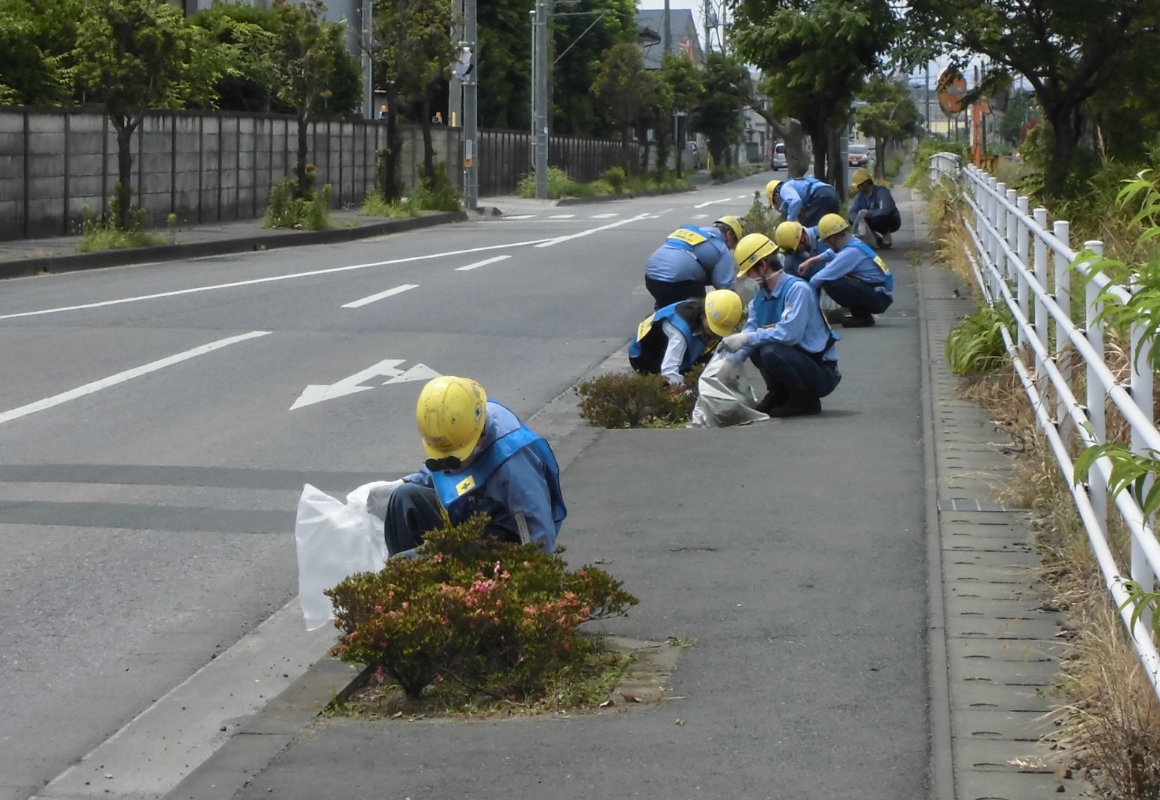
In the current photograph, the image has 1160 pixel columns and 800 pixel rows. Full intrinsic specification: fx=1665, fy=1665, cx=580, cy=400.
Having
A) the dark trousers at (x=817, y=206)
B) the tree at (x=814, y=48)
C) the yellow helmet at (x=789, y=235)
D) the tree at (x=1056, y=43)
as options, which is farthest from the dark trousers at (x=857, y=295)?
the tree at (x=814, y=48)

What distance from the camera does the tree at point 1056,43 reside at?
2089 centimetres

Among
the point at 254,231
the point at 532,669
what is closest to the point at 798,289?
the point at 532,669

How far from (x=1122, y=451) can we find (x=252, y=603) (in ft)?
13.3

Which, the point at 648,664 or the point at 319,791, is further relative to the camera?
the point at 648,664

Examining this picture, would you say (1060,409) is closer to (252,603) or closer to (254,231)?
(252,603)

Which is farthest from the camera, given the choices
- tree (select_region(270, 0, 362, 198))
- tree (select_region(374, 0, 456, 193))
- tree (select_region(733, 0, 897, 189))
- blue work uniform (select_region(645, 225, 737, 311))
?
tree (select_region(374, 0, 456, 193))

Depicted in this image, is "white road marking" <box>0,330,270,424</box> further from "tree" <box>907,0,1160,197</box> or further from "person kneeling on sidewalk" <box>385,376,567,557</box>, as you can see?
"tree" <box>907,0,1160,197</box>

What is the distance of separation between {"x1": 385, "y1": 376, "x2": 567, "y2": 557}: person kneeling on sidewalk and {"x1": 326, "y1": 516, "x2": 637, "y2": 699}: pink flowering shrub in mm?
221

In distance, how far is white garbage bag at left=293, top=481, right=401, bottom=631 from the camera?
18.8ft

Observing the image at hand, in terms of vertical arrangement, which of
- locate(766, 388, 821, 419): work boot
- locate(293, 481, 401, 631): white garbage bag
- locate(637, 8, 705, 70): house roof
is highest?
locate(637, 8, 705, 70): house roof

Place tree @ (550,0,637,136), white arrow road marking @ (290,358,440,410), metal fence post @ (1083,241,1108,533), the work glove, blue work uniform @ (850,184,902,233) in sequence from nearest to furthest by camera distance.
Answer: metal fence post @ (1083,241,1108,533) < the work glove < white arrow road marking @ (290,358,440,410) < blue work uniform @ (850,184,902,233) < tree @ (550,0,637,136)

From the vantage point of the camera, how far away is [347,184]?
38750 millimetres

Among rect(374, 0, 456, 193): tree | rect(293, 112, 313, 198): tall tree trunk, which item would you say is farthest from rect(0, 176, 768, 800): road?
rect(374, 0, 456, 193): tree

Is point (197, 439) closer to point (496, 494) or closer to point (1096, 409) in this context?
point (496, 494)
